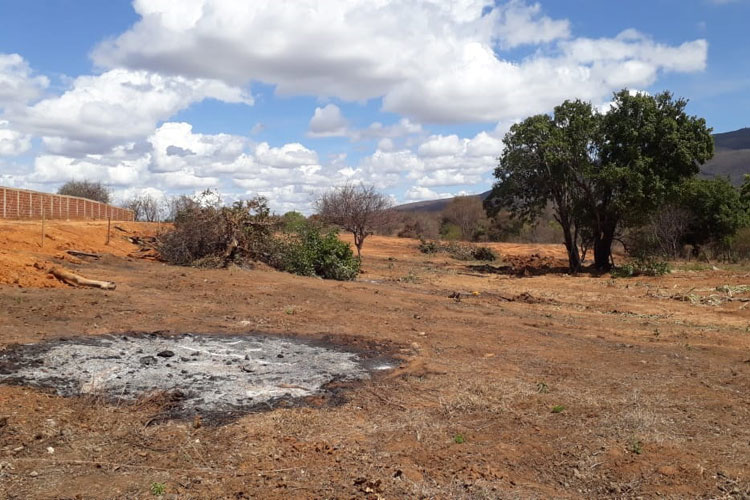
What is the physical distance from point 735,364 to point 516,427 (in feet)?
14.6

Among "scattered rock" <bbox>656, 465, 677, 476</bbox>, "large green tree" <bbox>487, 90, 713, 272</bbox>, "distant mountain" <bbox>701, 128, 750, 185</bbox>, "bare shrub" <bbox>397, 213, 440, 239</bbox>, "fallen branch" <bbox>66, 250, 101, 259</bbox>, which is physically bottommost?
"scattered rock" <bbox>656, 465, 677, 476</bbox>

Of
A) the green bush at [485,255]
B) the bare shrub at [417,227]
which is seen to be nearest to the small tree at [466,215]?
the bare shrub at [417,227]

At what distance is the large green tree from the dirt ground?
438 inches

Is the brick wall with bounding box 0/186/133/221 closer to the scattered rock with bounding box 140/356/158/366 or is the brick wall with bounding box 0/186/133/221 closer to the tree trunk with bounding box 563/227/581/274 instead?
the scattered rock with bounding box 140/356/158/366

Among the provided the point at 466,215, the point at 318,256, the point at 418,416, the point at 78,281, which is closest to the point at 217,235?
the point at 318,256

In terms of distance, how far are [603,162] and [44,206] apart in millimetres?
26282

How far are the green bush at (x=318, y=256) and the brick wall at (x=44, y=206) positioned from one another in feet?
34.7

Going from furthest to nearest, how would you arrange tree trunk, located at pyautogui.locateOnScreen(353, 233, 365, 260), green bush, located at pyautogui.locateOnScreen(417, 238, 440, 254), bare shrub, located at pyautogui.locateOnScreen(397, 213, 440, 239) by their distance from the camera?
bare shrub, located at pyautogui.locateOnScreen(397, 213, 440, 239)
green bush, located at pyautogui.locateOnScreen(417, 238, 440, 254)
tree trunk, located at pyautogui.locateOnScreen(353, 233, 365, 260)

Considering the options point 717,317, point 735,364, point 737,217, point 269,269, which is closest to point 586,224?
point 737,217

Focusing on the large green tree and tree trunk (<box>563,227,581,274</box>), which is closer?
the large green tree

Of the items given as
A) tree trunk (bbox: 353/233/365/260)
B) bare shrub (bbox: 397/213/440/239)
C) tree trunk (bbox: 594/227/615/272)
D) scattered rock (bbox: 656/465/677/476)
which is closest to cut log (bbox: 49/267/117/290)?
scattered rock (bbox: 656/465/677/476)

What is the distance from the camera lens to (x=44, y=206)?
29.9 meters

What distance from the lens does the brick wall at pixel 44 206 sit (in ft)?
88.1

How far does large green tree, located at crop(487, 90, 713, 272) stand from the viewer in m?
22.8
